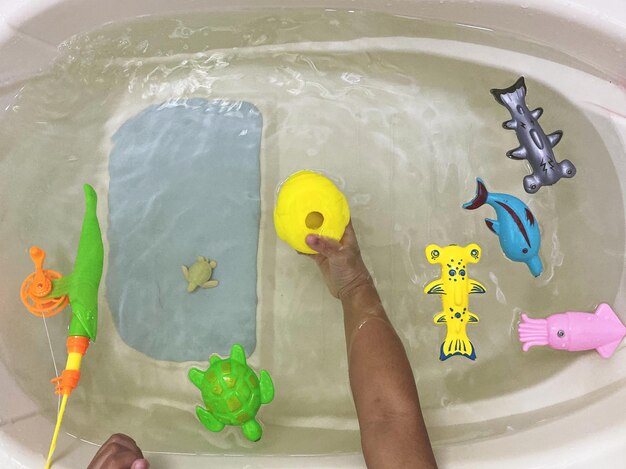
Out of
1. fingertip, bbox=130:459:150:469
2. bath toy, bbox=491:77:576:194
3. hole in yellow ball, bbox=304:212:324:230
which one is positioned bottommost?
fingertip, bbox=130:459:150:469

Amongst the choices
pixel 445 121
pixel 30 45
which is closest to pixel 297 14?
pixel 445 121

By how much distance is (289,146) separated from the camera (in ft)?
3.99

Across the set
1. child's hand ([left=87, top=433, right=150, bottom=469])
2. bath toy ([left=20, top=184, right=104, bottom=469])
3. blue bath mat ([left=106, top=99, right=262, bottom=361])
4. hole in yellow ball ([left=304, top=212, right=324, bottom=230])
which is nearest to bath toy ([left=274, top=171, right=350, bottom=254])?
hole in yellow ball ([left=304, top=212, right=324, bottom=230])

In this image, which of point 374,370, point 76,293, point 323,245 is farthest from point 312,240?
point 76,293

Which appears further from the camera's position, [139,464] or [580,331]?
[580,331]

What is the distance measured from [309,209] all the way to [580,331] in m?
0.50

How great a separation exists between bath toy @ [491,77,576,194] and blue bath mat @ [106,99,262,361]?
0.52m

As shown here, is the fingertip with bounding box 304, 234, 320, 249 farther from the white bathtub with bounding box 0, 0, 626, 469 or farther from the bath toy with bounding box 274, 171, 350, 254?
the white bathtub with bounding box 0, 0, 626, 469

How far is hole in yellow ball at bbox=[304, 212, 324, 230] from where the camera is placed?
1.01 metres

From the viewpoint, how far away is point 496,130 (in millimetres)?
1181

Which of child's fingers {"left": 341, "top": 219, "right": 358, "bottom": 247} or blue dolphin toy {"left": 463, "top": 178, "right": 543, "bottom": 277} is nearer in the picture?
blue dolphin toy {"left": 463, "top": 178, "right": 543, "bottom": 277}

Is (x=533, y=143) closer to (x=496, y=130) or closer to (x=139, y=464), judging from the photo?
(x=496, y=130)

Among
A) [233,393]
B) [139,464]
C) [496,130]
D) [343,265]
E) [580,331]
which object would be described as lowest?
[139,464]

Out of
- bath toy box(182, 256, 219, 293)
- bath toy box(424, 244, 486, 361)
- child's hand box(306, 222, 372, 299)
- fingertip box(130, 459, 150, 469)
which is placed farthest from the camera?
bath toy box(182, 256, 219, 293)
